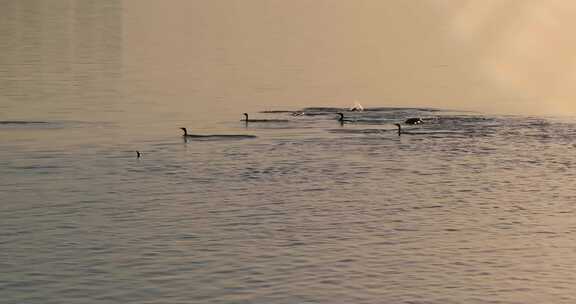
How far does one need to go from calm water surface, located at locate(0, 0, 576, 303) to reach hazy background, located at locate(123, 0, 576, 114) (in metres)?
11.1

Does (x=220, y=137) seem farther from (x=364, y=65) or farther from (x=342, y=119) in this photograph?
(x=364, y=65)

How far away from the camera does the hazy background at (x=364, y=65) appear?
101 meters

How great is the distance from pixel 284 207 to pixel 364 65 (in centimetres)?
8323

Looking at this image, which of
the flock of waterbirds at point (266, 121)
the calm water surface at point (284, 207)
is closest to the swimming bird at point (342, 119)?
the flock of waterbirds at point (266, 121)

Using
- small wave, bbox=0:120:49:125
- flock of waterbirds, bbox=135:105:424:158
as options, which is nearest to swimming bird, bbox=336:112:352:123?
flock of waterbirds, bbox=135:105:424:158

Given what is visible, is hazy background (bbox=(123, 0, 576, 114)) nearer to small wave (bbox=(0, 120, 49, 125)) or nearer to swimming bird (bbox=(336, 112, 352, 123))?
swimming bird (bbox=(336, 112, 352, 123))

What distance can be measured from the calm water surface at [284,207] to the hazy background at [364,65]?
36.5 feet

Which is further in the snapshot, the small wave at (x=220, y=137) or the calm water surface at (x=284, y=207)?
the small wave at (x=220, y=137)

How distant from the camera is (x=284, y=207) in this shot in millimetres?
52531

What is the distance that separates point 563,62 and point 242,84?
44422 millimetres

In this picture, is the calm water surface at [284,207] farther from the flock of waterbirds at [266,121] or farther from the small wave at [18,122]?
the flock of waterbirds at [266,121]

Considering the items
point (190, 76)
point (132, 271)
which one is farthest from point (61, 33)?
point (132, 271)

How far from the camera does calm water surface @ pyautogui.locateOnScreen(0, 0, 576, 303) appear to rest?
39656 millimetres

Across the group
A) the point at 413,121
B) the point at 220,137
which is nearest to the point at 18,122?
the point at 220,137
